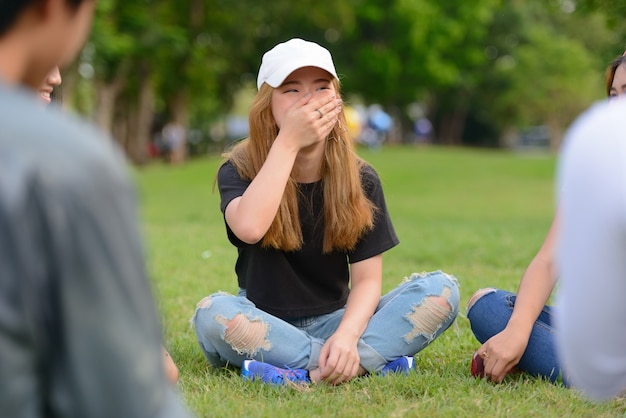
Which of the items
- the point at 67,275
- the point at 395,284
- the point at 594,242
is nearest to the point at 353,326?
the point at 594,242

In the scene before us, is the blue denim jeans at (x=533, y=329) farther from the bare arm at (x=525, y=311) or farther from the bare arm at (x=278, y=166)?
the bare arm at (x=278, y=166)

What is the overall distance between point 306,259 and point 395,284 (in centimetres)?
257

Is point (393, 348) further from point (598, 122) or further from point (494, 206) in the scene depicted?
point (494, 206)

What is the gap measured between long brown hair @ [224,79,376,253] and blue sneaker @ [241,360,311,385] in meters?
0.51

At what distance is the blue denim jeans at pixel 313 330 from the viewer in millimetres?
3629

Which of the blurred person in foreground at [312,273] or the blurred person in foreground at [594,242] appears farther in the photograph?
the blurred person in foreground at [312,273]

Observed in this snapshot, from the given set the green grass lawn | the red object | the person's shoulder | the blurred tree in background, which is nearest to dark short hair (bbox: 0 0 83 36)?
the person's shoulder

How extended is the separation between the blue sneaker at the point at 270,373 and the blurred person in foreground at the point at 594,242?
2083 millimetres

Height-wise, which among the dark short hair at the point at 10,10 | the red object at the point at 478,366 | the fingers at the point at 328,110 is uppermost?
the dark short hair at the point at 10,10

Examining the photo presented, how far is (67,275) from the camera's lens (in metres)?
1.16

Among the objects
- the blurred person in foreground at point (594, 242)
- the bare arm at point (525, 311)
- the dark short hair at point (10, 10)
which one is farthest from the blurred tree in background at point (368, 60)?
the dark short hair at point (10, 10)

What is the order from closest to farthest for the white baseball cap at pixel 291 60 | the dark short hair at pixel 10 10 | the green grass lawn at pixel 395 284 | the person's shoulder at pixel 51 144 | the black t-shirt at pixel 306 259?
the person's shoulder at pixel 51 144 < the dark short hair at pixel 10 10 < the green grass lawn at pixel 395 284 < the white baseball cap at pixel 291 60 < the black t-shirt at pixel 306 259

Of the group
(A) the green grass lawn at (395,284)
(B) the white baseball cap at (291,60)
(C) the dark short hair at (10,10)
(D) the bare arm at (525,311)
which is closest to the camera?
(C) the dark short hair at (10,10)

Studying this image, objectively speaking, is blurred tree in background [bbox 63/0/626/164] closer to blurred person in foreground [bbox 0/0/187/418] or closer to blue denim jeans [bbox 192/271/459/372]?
blue denim jeans [bbox 192/271/459/372]
